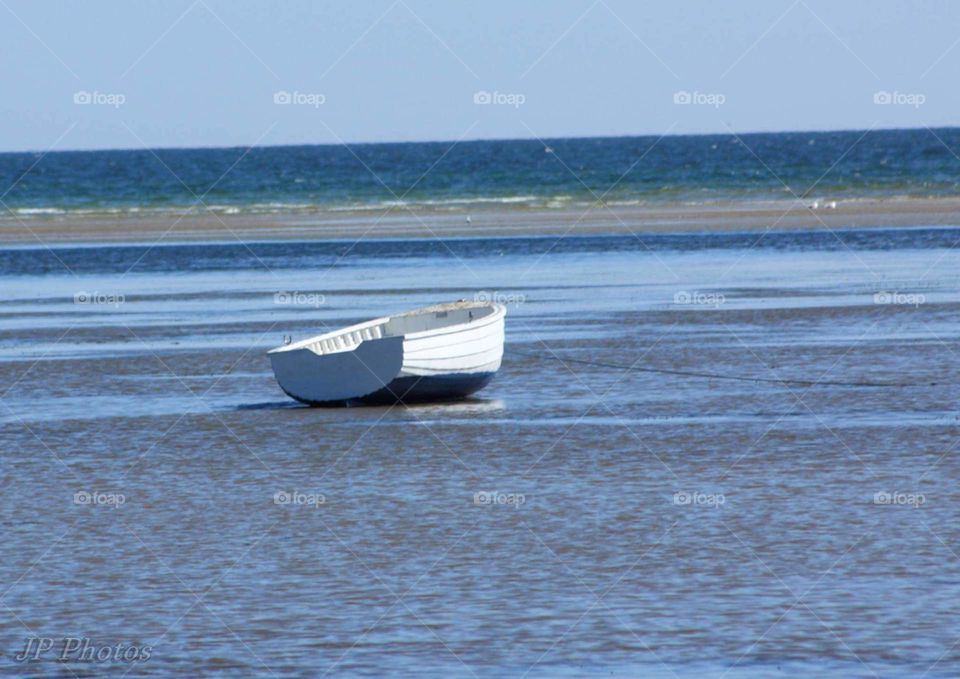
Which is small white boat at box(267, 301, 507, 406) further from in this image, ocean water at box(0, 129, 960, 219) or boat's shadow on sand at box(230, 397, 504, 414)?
ocean water at box(0, 129, 960, 219)

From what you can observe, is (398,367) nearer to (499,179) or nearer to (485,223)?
(485,223)

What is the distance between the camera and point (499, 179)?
3479 inches

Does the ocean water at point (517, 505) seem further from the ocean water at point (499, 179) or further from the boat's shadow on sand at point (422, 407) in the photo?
the ocean water at point (499, 179)

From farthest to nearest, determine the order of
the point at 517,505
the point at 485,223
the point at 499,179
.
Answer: the point at 499,179, the point at 485,223, the point at 517,505

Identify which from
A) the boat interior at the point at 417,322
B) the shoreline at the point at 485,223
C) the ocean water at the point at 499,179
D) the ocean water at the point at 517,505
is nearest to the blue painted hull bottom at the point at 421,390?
the ocean water at the point at 517,505

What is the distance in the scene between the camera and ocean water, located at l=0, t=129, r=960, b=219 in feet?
230

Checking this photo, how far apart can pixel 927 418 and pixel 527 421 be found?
417cm

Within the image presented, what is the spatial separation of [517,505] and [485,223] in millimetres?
43746

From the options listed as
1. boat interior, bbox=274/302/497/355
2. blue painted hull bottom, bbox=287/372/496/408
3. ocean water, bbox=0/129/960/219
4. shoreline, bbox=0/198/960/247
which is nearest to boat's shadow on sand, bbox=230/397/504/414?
blue painted hull bottom, bbox=287/372/496/408

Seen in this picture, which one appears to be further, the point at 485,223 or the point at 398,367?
the point at 485,223

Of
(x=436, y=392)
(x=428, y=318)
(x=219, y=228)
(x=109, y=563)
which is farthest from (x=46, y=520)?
(x=219, y=228)

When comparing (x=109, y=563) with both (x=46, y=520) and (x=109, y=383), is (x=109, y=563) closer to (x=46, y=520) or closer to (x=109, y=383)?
(x=46, y=520)

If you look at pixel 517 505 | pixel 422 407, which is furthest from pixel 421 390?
pixel 517 505

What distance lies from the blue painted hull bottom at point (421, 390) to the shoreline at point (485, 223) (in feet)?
94.5
